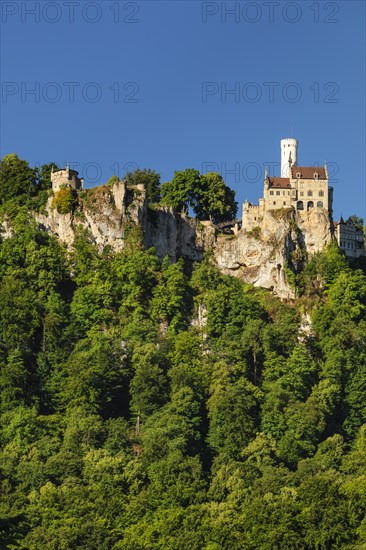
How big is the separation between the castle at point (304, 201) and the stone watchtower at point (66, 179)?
1285 centimetres

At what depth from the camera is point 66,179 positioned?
11106 cm

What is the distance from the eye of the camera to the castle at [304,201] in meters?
113

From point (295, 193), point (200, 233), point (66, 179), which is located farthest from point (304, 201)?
point (66, 179)

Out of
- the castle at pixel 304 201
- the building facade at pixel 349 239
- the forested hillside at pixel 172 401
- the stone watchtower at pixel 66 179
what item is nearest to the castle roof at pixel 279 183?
the castle at pixel 304 201

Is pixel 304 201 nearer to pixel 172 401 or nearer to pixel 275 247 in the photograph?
pixel 275 247

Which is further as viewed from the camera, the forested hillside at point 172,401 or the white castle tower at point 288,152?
the white castle tower at point 288,152

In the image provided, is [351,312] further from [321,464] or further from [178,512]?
[178,512]

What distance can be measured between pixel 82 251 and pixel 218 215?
→ 1411 centimetres

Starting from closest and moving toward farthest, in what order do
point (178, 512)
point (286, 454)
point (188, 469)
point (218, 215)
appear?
point (178, 512)
point (188, 469)
point (286, 454)
point (218, 215)

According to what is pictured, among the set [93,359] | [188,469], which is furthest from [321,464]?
[93,359]

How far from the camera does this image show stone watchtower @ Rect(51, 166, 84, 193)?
111m

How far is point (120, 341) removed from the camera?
10031cm

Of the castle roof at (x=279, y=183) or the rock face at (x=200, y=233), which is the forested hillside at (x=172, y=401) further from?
the castle roof at (x=279, y=183)

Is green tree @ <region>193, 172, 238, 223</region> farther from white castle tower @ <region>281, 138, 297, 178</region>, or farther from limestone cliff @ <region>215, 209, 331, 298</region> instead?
white castle tower @ <region>281, 138, 297, 178</region>
